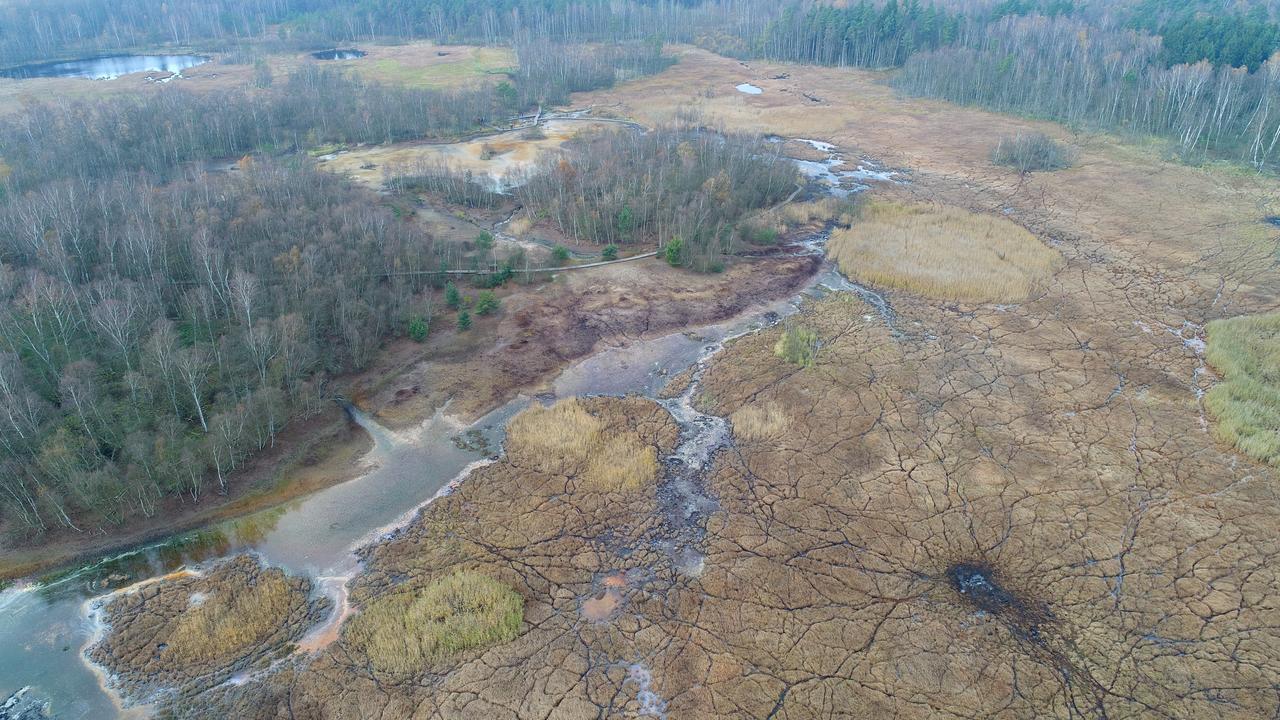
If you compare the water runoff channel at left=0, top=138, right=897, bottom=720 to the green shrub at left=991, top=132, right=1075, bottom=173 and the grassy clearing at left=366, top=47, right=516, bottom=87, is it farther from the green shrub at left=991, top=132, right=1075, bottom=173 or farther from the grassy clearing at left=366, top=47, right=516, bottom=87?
the grassy clearing at left=366, top=47, right=516, bottom=87

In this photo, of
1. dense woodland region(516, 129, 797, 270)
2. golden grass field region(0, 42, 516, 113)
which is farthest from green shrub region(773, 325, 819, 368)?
golden grass field region(0, 42, 516, 113)

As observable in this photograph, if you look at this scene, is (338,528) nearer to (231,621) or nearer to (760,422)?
(231,621)

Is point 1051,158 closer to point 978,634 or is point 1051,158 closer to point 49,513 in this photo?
point 978,634

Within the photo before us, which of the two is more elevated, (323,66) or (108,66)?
(108,66)

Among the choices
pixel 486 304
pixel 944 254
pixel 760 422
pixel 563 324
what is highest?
pixel 944 254

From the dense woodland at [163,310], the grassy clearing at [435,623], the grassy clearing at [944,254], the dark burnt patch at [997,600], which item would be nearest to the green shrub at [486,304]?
the dense woodland at [163,310]

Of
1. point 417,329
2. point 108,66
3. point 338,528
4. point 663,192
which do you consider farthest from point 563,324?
point 108,66

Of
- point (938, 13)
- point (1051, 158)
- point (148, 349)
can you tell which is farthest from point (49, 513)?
point (938, 13)
